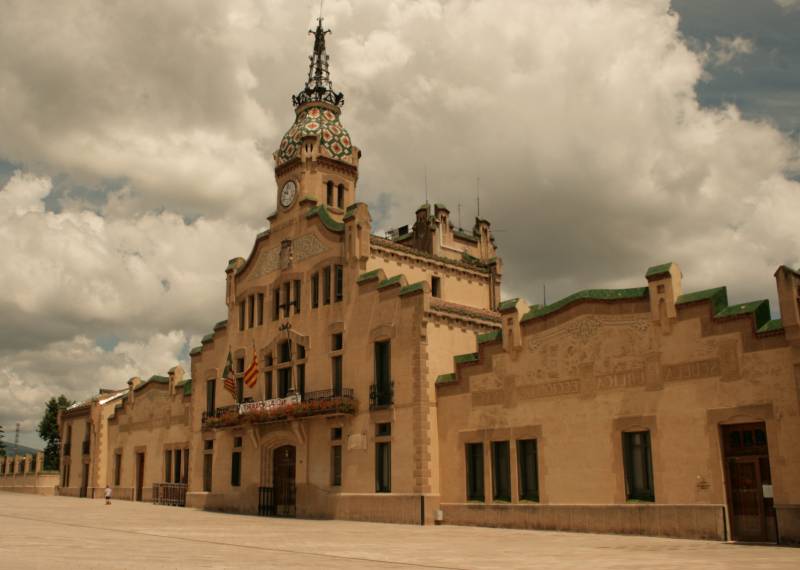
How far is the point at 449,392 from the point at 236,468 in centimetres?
1636

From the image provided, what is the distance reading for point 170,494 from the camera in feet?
167

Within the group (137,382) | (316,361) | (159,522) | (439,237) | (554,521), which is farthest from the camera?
(137,382)

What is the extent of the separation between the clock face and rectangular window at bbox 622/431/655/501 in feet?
78.3

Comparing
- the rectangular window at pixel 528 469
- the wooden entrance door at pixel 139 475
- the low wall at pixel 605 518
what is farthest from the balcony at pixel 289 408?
the wooden entrance door at pixel 139 475

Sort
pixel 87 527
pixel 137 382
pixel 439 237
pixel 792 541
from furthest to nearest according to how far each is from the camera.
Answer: pixel 137 382, pixel 439 237, pixel 87 527, pixel 792 541

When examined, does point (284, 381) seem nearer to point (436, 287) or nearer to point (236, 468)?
point (236, 468)

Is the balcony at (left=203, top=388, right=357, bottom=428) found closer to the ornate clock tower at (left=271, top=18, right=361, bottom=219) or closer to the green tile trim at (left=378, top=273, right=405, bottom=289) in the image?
the green tile trim at (left=378, top=273, right=405, bottom=289)

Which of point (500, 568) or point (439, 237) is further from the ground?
point (439, 237)

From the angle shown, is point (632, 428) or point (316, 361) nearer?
point (632, 428)

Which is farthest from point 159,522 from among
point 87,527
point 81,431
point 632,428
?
point 81,431

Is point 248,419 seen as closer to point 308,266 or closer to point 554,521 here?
point 308,266

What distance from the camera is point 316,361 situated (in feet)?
131

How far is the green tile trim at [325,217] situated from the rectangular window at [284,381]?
7.82 m

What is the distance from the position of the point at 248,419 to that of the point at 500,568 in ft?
88.8
